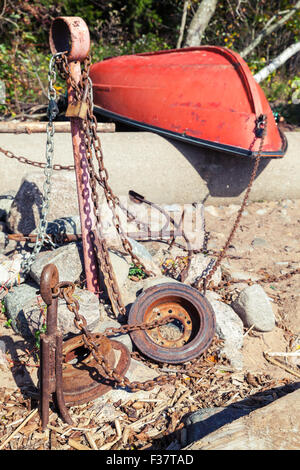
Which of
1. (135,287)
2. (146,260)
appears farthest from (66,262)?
(146,260)

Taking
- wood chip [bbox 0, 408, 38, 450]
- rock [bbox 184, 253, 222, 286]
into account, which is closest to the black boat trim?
rock [bbox 184, 253, 222, 286]

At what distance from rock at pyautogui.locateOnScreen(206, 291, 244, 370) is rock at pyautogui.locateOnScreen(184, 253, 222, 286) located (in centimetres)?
32

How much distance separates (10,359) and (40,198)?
167 cm

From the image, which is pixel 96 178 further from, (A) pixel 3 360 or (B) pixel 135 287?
(A) pixel 3 360

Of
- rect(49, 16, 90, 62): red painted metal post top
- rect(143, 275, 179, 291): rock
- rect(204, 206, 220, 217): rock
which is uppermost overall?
rect(49, 16, 90, 62): red painted metal post top

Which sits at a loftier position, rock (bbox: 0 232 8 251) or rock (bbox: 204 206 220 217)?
rock (bbox: 0 232 8 251)

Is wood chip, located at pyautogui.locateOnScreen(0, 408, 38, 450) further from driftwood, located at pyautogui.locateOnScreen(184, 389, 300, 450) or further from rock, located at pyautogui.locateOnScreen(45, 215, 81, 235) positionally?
rock, located at pyautogui.locateOnScreen(45, 215, 81, 235)

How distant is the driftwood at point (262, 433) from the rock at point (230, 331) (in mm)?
895

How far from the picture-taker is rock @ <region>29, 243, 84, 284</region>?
316 centimetres
